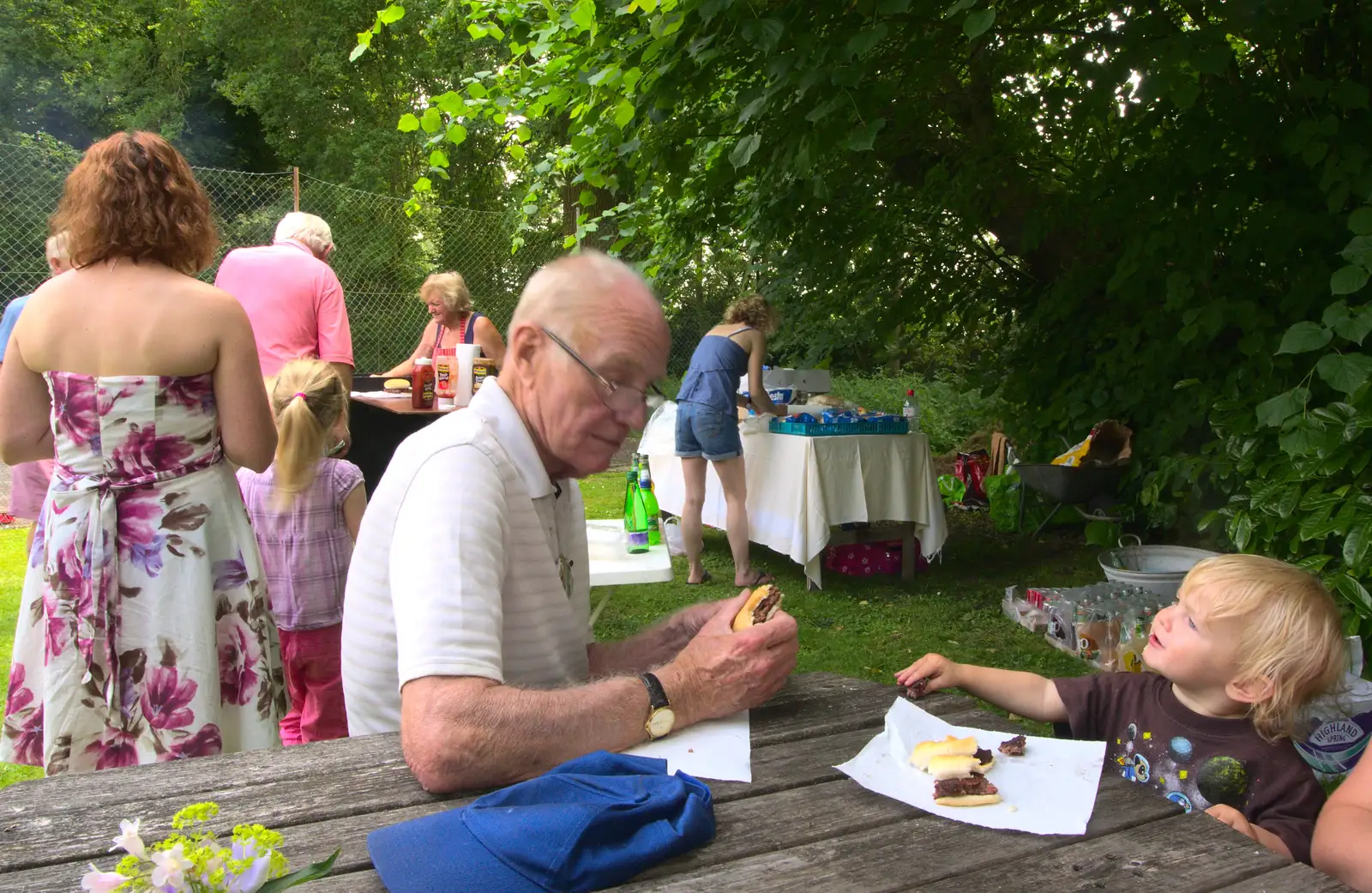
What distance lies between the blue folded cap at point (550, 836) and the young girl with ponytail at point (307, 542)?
2274 mm

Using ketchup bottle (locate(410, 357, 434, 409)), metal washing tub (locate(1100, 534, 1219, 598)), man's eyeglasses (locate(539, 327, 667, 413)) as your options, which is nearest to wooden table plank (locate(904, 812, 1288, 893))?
man's eyeglasses (locate(539, 327, 667, 413))

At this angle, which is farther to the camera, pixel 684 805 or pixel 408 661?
pixel 408 661

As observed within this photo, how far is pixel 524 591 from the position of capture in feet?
5.42

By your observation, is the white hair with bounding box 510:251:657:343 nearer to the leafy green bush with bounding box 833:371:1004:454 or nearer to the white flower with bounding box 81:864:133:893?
the white flower with bounding box 81:864:133:893

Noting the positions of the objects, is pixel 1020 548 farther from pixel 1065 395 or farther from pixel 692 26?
pixel 692 26

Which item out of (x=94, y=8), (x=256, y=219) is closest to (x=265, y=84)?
(x=94, y=8)

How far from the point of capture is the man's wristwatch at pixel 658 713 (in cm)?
147

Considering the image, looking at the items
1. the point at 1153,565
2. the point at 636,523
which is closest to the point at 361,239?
the point at 636,523

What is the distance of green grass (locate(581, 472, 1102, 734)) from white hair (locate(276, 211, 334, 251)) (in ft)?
7.82

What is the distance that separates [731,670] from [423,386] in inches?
127

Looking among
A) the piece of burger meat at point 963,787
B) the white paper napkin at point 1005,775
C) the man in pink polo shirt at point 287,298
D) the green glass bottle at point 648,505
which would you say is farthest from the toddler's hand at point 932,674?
the man in pink polo shirt at point 287,298

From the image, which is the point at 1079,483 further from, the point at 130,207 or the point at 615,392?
the point at 130,207

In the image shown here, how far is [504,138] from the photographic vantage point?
5.20 m

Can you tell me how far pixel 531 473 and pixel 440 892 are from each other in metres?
0.77
